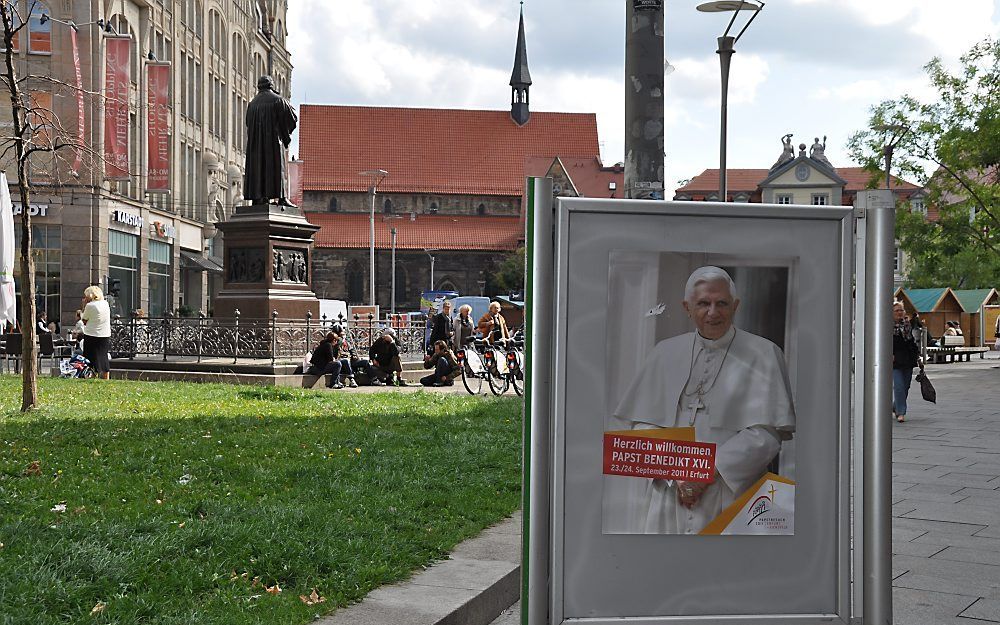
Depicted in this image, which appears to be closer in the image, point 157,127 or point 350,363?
point 350,363

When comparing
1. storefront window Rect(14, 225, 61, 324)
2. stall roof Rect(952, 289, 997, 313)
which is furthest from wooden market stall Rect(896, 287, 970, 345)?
storefront window Rect(14, 225, 61, 324)

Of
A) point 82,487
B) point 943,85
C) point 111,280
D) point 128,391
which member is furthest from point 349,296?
point 82,487

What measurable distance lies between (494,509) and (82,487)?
2.51 m

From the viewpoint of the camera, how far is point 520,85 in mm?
99562

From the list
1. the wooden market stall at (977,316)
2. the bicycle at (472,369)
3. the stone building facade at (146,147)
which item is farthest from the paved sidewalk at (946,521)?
the wooden market stall at (977,316)

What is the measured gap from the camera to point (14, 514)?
6.19 meters

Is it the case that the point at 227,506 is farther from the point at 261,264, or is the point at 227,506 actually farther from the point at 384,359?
the point at 261,264

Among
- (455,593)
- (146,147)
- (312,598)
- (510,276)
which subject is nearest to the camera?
(312,598)

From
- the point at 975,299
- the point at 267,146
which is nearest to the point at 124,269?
the point at 267,146

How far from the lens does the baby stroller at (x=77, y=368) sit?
67.2ft

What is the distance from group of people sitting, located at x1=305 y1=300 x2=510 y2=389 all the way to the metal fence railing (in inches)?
21.3

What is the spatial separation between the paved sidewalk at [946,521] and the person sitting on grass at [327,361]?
30.9ft

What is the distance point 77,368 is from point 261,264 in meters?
3.72

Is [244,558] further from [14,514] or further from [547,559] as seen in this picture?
[547,559]
